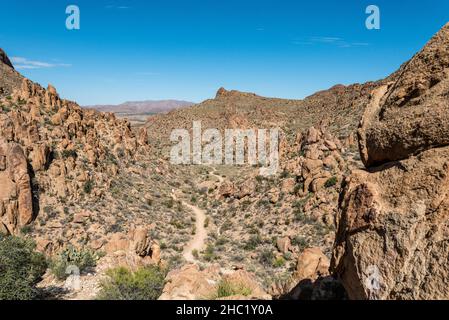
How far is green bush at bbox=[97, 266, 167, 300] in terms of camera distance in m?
9.84

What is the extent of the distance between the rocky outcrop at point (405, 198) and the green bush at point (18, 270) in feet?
32.4

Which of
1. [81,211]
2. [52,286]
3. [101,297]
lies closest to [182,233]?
[81,211]

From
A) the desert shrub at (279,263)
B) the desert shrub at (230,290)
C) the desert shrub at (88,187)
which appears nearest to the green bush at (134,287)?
the desert shrub at (230,290)

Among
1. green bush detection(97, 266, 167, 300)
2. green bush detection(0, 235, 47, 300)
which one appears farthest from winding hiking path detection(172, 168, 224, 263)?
green bush detection(97, 266, 167, 300)

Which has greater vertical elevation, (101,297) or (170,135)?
(170,135)

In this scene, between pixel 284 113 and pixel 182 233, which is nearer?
pixel 182 233

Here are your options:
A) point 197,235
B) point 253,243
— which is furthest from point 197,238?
point 253,243

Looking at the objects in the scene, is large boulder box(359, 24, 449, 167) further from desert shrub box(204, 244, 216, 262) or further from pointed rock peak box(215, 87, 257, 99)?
pointed rock peak box(215, 87, 257, 99)

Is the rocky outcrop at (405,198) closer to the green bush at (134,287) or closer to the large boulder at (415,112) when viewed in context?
the large boulder at (415,112)

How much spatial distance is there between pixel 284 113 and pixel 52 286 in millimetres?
75917

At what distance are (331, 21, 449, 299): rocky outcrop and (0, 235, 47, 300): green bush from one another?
988 centimetres
